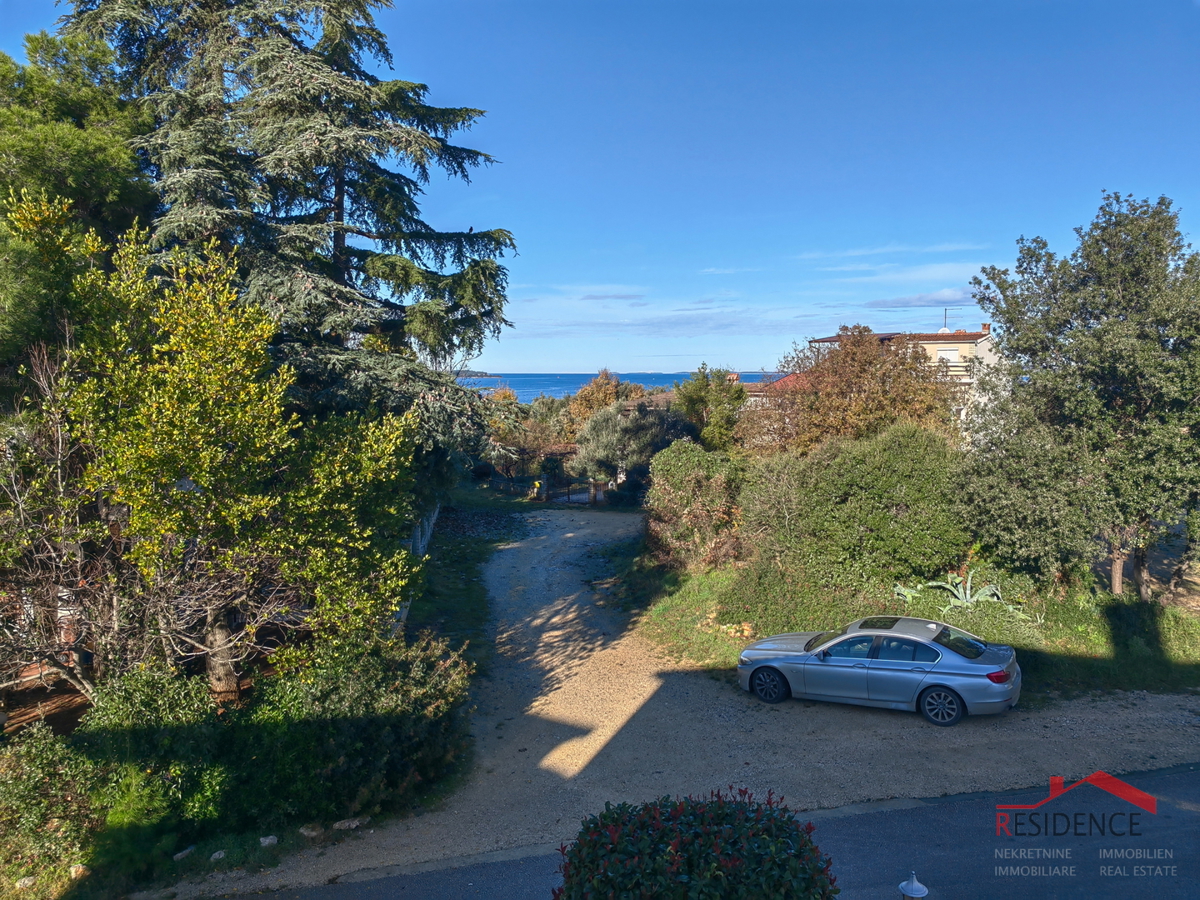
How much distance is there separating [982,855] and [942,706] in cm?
314

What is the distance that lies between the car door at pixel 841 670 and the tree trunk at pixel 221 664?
26.5ft

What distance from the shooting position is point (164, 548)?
8.17m

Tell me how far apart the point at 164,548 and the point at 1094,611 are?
14.0m

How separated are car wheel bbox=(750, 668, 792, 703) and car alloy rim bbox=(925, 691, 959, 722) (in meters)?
1.94

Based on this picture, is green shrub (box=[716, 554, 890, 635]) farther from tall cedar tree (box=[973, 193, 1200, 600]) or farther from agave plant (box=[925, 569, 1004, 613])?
tall cedar tree (box=[973, 193, 1200, 600])

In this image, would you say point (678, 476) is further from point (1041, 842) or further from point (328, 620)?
point (1041, 842)

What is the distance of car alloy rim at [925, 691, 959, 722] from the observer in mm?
9498

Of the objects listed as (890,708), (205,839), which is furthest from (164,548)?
(890,708)

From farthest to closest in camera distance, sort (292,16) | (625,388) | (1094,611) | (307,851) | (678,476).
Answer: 1. (625,388)
2. (678,476)
3. (292,16)
4. (1094,611)
5. (307,851)

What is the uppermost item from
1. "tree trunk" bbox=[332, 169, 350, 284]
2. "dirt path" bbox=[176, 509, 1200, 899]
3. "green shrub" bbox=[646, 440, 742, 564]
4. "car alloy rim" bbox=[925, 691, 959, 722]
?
"tree trunk" bbox=[332, 169, 350, 284]

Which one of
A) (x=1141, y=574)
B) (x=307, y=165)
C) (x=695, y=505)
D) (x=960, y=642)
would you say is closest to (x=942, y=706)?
(x=960, y=642)

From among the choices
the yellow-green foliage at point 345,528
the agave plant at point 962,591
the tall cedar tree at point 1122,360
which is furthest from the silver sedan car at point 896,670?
the yellow-green foliage at point 345,528

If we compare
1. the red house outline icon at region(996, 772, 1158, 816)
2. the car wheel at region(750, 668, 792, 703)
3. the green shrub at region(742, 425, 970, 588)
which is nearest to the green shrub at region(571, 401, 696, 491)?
the green shrub at region(742, 425, 970, 588)

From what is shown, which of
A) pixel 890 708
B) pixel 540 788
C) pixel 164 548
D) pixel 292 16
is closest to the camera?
pixel 164 548
